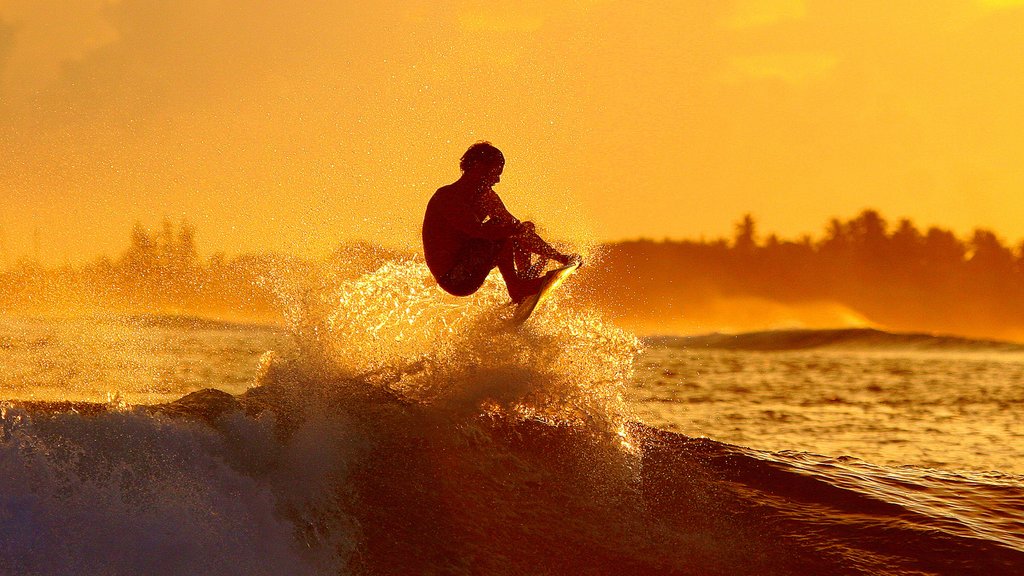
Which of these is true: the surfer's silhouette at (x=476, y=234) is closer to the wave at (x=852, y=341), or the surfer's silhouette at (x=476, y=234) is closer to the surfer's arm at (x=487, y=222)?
the surfer's arm at (x=487, y=222)

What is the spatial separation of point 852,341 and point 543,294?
39663 millimetres

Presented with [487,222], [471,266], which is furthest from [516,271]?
[487,222]

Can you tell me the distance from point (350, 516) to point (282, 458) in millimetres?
756

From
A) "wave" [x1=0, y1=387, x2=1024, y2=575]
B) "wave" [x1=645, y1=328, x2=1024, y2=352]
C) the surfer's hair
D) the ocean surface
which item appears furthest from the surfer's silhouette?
"wave" [x1=645, y1=328, x2=1024, y2=352]

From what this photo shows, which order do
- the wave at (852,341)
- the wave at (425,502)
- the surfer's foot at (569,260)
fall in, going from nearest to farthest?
the wave at (425,502) < the surfer's foot at (569,260) < the wave at (852,341)

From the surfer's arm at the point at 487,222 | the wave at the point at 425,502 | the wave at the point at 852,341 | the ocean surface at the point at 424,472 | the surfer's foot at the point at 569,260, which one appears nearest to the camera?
the wave at the point at 425,502

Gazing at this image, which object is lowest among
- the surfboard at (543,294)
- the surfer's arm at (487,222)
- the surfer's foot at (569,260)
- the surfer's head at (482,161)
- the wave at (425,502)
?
the wave at (425,502)

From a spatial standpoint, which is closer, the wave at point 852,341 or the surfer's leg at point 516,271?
the surfer's leg at point 516,271

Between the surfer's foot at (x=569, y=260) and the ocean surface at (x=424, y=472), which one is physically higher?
the surfer's foot at (x=569, y=260)

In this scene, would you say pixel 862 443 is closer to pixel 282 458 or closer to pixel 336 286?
pixel 336 286

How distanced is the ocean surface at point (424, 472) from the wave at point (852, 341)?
33261mm

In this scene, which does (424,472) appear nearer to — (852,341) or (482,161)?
(482,161)

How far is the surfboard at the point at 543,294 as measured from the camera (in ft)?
32.8

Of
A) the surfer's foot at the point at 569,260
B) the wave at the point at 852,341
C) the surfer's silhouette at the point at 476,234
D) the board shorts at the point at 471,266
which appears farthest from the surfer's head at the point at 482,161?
the wave at the point at 852,341
